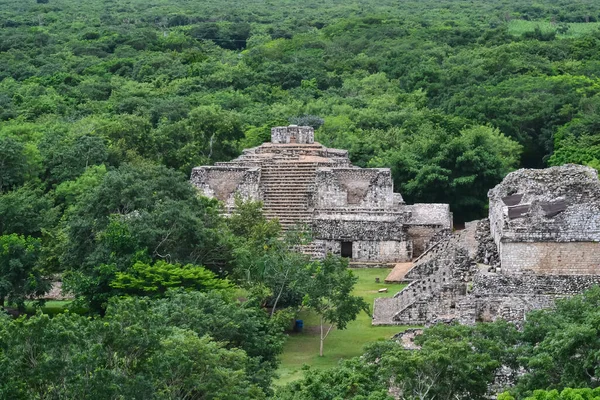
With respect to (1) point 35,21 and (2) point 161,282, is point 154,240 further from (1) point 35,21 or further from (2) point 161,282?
(1) point 35,21

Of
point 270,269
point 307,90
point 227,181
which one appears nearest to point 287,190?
point 227,181

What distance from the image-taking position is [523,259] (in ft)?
88.2

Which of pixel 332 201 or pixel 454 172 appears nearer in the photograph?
pixel 332 201

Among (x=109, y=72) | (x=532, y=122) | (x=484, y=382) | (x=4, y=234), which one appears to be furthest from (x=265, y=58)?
(x=484, y=382)

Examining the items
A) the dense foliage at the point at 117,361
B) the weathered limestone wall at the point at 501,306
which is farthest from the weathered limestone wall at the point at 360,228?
the dense foliage at the point at 117,361

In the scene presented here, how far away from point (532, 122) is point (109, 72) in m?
33.0

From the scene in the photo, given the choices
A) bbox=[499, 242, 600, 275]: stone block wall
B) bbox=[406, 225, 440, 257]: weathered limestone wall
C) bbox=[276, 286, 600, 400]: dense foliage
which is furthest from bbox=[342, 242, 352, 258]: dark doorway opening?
bbox=[276, 286, 600, 400]: dense foliage

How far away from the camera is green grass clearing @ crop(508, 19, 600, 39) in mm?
102419

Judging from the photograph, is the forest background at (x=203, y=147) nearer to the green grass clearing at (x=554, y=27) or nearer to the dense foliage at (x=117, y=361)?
the dense foliage at (x=117, y=361)

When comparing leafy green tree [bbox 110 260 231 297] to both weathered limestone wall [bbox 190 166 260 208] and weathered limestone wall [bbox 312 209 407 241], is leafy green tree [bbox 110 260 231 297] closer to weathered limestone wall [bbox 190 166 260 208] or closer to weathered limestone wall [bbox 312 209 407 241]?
weathered limestone wall [bbox 312 209 407 241]

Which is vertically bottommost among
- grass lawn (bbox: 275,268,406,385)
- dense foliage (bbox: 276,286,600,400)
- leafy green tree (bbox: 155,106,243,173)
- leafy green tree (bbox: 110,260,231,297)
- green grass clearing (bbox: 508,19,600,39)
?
grass lawn (bbox: 275,268,406,385)

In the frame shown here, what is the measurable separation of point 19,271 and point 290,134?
14893 millimetres

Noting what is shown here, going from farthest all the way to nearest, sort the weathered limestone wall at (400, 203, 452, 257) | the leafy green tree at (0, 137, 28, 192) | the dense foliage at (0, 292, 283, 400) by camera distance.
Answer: the leafy green tree at (0, 137, 28, 192)
the weathered limestone wall at (400, 203, 452, 257)
the dense foliage at (0, 292, 283, 400)

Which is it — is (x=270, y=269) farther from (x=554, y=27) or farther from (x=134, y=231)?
(x=554, y=27)
